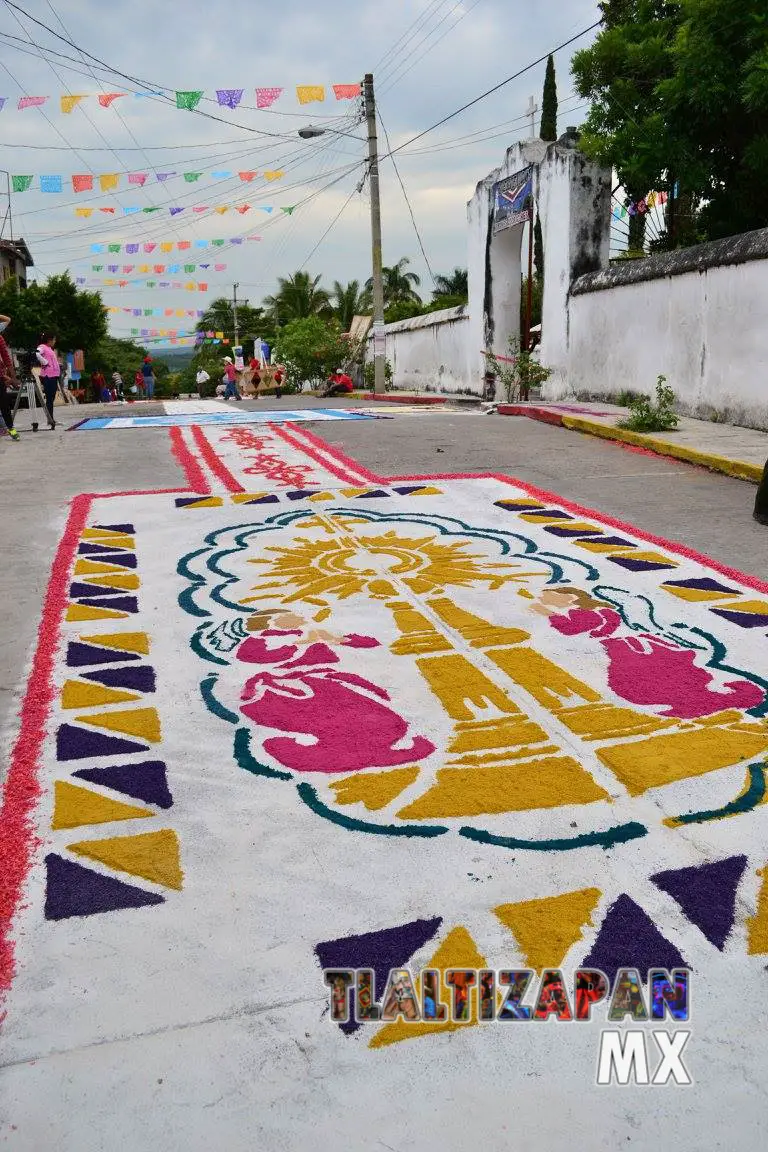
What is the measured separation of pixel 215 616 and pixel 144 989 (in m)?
2.25

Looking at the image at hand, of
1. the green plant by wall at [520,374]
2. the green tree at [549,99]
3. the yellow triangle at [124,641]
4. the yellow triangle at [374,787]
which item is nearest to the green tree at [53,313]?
the green tree at [549,99]

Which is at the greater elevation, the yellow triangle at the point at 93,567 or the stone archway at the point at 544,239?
the stone archway at the point at 544,239

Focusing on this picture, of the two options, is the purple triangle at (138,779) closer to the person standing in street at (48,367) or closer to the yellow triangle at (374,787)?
the yellow triangle at (374,787)

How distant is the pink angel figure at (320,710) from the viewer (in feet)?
8.81

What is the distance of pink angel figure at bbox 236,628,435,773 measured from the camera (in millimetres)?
2686

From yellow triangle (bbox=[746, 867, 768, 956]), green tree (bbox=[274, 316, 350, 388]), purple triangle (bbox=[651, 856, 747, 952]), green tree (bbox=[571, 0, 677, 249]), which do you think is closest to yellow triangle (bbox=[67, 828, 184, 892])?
purple triangle (bbox=[651, 856, 747, 952])

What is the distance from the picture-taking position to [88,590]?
4.33 m

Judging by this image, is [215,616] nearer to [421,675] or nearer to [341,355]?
[421,675]

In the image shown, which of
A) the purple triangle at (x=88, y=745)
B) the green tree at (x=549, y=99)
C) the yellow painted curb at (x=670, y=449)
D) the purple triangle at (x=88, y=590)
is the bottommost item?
the purple triangle at (x=88, y=745)

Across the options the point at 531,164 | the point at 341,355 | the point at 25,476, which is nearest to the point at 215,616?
the point at 25,476

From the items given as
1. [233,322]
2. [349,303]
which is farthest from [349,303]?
[233,322]

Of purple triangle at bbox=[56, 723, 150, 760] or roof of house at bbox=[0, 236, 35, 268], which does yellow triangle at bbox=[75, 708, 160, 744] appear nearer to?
purple triangle at bbox=[56, 723, 150, 760]

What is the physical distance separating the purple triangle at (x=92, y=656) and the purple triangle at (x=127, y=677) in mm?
90

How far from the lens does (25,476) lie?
306 inches
